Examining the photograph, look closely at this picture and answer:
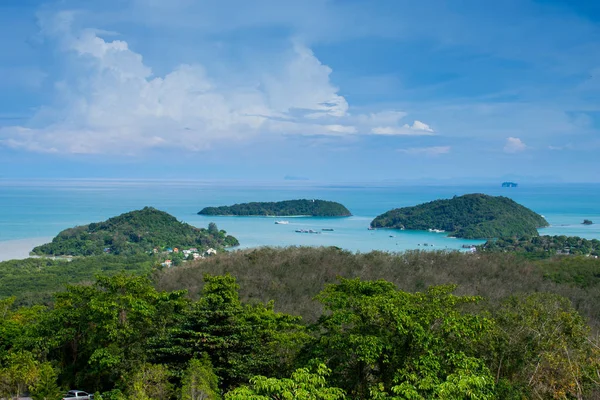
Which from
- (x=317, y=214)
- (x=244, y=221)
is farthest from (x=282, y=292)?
(x=317, y=214)

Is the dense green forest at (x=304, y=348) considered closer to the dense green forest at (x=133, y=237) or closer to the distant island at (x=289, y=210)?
the dense green forest at (x=133, y=237)

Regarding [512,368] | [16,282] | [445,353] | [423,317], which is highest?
[423,317]

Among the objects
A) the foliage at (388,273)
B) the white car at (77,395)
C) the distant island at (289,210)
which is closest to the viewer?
the white car at (77,395)

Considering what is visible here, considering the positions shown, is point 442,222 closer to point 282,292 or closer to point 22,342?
point 282,292

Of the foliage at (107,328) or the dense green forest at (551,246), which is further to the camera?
the dense green forest at (551,246)

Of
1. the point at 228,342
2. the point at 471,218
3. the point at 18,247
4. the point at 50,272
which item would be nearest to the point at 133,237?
the point at 18,247

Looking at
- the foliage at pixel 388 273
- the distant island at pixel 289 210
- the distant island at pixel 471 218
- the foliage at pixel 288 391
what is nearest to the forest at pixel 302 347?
the foliage at pixel 288 391
